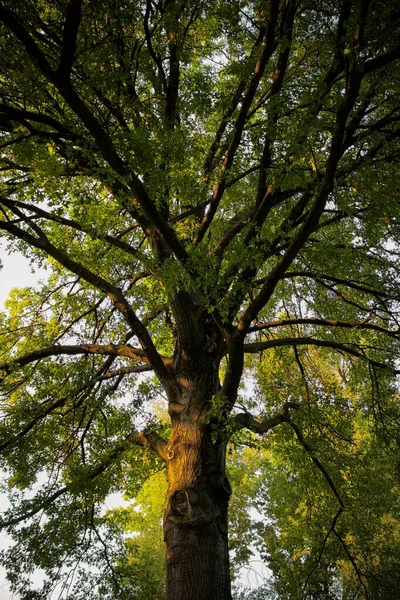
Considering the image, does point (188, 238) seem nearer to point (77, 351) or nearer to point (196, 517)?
point (77, 351)

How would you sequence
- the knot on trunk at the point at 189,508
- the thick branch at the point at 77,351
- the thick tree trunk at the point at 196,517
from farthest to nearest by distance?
the thick branch at the point at 77,351 < the knot on trunk at the point at 189,508 < the thick tree trunk at the point at 196,517

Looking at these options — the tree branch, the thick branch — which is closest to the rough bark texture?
the thick branch

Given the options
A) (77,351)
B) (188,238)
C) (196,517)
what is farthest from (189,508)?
(188,238)

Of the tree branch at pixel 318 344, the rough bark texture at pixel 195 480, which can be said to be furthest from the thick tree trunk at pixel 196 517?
the tree branch at pixel 318 344

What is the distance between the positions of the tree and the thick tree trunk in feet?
0.06

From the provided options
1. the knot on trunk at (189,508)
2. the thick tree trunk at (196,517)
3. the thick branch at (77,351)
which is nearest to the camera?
the thick tree trunk at (196,517)

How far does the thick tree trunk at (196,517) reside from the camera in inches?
153

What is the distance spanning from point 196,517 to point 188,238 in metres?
3.80

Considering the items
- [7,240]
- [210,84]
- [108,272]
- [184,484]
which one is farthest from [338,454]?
[7,240]

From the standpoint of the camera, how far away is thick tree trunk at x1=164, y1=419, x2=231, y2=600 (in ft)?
12.7

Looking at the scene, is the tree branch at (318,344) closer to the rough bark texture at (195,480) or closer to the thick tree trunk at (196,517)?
the rough bark texture at (195,480)

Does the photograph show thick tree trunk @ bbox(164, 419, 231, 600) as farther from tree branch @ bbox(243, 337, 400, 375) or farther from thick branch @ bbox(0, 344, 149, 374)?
tree branch @ bbox(243, 337, 400, 375)

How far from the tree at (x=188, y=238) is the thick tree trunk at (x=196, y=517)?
0.02 m

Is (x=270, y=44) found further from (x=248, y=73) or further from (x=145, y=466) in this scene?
(x=145, y=466)
